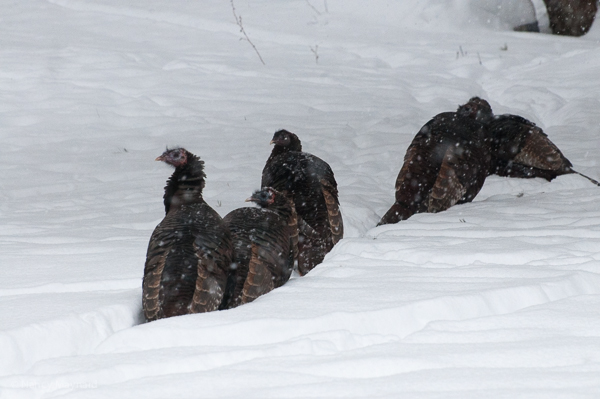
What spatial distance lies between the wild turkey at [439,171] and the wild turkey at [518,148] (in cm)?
47

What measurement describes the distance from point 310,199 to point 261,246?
3.92 feet

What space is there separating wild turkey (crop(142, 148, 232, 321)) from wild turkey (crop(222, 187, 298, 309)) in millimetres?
154

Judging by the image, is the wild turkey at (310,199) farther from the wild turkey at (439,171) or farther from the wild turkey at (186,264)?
the wild turkey at (186,264)

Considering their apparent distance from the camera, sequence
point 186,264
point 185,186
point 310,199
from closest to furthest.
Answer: point 186,264, point 185,186, point 310,199

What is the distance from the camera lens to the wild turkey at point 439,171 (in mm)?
5711

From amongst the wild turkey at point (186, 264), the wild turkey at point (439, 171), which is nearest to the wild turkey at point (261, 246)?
the wild turkey at point (186, 264)

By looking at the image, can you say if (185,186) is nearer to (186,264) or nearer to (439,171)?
(186,264)

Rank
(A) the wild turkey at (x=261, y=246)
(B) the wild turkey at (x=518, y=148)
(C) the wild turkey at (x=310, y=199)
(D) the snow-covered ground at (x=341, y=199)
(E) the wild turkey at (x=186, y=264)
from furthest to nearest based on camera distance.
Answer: (B) the wild turkey at (x=518, y=148), (C) the wild turkey at (x=310, y=199), (A) the wild turkey at (x=261, y=246), (E) the wild turkey at (x=186, y=264), (D) the snow-covered ground at (x=341, y=199)

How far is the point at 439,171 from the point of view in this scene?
5.82 metres

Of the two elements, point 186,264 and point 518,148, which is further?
point 518,148

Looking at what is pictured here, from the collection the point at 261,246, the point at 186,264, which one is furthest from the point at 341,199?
the point at 186,264

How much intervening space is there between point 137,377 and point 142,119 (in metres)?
6.97

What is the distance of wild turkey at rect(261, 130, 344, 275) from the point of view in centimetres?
482

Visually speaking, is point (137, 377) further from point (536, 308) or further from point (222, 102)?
point (222, 102)
